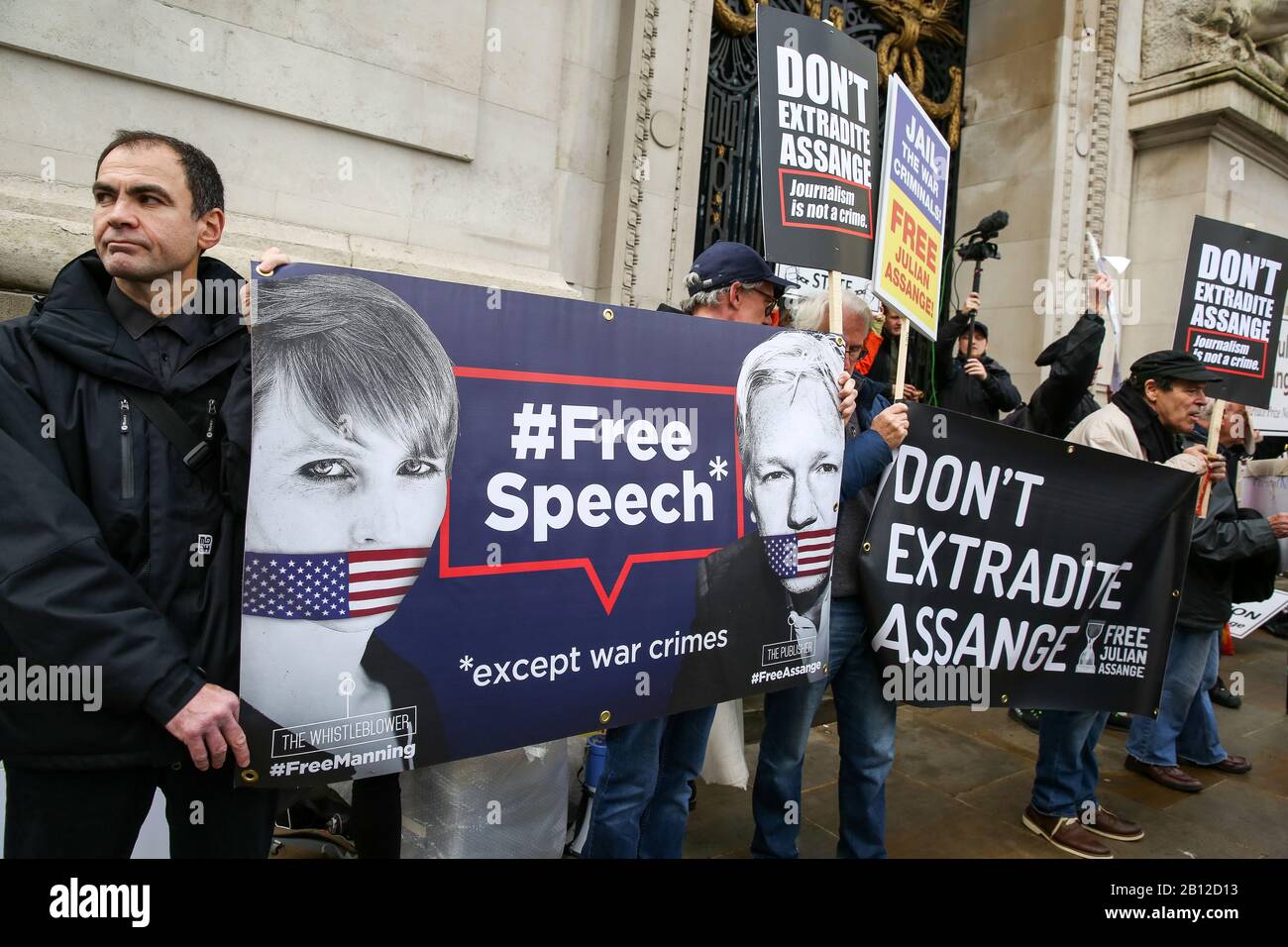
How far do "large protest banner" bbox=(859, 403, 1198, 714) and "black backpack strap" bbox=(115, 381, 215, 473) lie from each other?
2049 mm

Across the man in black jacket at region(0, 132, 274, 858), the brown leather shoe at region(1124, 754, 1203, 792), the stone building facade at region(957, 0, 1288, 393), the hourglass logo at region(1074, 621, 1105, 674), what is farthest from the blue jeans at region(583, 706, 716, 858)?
the stone building facade at region(957, 0, 1288, 393)

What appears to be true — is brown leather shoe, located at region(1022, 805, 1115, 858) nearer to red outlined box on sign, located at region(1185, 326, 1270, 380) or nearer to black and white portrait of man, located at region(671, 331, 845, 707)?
black and white portrait of man, located at region(671, 331, 845, 707)

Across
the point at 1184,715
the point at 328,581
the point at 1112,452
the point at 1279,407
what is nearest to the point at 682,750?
the point at 328,581

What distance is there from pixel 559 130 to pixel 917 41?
475cm

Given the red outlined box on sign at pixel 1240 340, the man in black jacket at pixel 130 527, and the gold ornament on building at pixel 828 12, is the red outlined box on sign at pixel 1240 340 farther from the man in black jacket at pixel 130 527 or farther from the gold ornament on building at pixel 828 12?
the gold ornament on building at pixel 828 12

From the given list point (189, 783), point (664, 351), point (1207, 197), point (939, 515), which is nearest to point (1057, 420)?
point (939, 515)

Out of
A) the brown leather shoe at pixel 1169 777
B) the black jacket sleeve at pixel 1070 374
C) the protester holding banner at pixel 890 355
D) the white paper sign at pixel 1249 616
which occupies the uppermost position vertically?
the protester holding banner at pixel 890 355

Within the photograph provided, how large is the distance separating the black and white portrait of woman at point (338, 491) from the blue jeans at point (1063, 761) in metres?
2.84

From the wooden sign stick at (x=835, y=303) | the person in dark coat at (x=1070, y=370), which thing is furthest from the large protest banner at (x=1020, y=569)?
the person in dark coat at (x=1070, y=370)

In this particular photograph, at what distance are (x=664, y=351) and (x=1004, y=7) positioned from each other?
28.2ft

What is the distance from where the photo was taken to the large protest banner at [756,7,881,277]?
267cm

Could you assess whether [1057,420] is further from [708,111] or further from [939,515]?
[708,111]

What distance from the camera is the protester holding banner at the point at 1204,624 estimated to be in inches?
148
